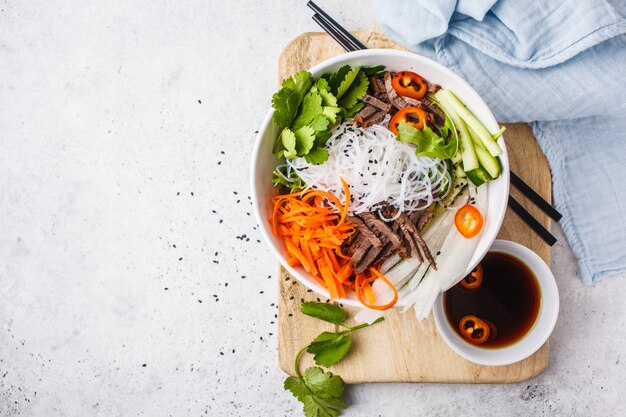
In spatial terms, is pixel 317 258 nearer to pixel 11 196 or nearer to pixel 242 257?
pixel 242 257

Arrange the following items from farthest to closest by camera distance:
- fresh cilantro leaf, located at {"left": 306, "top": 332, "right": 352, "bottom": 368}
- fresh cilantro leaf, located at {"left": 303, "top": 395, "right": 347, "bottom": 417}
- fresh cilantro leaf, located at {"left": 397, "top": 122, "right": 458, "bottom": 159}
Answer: fresh cilantro leaf, located at {"left": 303, "top": 395, "right": 347, "bottom": 417}, fresh cilantro leaf, located at {"left": 306, "top": 332, "right": 352, "bottom": 368}, fresh cilantro leaf, located at {"left": 397, "top": 122, "right": 458, "bottom": 159}

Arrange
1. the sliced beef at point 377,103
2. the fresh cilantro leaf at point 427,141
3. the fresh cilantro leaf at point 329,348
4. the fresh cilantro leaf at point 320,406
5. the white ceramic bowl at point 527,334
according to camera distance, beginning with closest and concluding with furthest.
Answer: the fresh cilantro leaf at point 427,141 → the sliced beef at point 377,103 → the white ceramic bowl at point 527,334 → the fresh cilantro leaf at point 329,348 → the fresh cilantro leaf at point 320,406

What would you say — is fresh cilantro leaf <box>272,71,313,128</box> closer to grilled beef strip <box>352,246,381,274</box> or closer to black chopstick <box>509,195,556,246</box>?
grilled beef strip <box>352,246,381,274</box>

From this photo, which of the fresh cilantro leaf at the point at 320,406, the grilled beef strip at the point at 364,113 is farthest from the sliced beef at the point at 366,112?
the fresh cilantro leaf at the point at 320,406

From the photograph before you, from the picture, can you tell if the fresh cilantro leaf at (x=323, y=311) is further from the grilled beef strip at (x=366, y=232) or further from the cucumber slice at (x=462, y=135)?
the cucumber slice at (x=462, y=135)

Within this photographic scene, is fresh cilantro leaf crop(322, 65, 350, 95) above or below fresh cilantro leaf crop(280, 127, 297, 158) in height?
above

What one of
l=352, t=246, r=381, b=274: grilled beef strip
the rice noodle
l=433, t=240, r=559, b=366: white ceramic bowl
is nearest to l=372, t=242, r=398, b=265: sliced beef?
l=352, t=246, r=381, b=274: grilled beef strip
